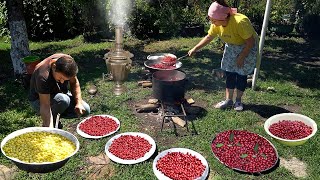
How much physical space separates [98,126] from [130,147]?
1.08 metres

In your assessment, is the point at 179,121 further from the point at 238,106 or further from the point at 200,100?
the point at 238,106

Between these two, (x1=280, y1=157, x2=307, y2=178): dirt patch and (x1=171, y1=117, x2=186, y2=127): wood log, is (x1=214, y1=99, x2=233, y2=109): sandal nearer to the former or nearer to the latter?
(x1=171, y1=117, x2=186, y2=127): wood log

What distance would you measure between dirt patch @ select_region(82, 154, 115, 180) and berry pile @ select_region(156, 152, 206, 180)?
0.86 meters

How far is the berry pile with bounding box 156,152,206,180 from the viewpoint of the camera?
4.86 metres

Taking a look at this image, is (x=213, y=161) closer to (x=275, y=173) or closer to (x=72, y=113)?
(x=275, y=173)

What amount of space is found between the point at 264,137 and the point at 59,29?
12819 mm

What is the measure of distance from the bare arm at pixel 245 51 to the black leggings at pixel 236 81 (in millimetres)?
553

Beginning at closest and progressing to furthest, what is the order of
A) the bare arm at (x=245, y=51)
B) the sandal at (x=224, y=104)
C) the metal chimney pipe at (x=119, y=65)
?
the bare arm at (x=245, y=51) < the sandal at (x=224, y=104) < the metal chimney pipe at (x=119, y=65)

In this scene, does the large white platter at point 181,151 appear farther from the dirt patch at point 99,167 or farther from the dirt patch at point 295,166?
the dirt patch at point 295,166

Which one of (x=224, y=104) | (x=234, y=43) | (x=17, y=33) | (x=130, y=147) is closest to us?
(x=130, y=147)

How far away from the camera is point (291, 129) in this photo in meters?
5.85

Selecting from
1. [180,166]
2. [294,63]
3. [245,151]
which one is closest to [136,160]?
[180,166]

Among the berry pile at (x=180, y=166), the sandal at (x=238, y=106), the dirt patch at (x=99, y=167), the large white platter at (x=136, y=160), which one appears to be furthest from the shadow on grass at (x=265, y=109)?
the dirt patch at (x=99, y=167)

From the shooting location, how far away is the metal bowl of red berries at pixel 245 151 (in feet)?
16.8
